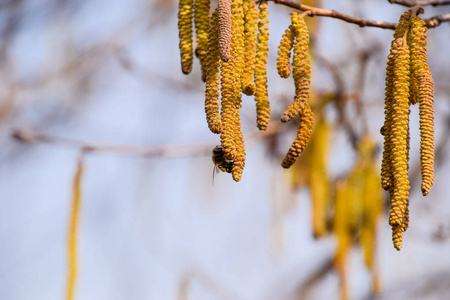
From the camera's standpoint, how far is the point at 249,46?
1364mm

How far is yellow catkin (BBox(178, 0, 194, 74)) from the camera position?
1.54 meters

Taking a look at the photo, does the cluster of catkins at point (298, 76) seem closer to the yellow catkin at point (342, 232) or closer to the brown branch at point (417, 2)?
the brown branch at point (417, 2)

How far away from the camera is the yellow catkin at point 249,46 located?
1336 millimetres

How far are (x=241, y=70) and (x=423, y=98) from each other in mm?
385

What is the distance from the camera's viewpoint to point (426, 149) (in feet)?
4.29

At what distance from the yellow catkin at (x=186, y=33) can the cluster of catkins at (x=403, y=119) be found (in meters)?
0.46

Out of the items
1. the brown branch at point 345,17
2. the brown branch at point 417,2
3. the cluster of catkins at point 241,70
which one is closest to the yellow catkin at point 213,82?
the cluster of catkins at point 241,70

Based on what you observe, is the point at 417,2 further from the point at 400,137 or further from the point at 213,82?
the point at 213,82

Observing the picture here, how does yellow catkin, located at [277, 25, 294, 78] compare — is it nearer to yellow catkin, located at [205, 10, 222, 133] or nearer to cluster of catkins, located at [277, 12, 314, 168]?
cluster of catkins, located at [277, 12, 314, 168]

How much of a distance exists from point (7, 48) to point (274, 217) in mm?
2150

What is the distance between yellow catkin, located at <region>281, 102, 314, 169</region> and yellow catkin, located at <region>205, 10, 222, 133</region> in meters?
0.18

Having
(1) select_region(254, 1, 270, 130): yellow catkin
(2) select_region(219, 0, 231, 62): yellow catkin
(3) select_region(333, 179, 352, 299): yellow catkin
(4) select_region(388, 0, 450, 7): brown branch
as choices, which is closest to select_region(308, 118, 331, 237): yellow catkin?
(3) select_region(333, 179, 352, 299): yellow catkin

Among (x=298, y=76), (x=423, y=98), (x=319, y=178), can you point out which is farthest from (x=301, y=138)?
(x=319, y=178)

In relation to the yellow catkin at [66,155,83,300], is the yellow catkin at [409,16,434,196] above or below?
above
